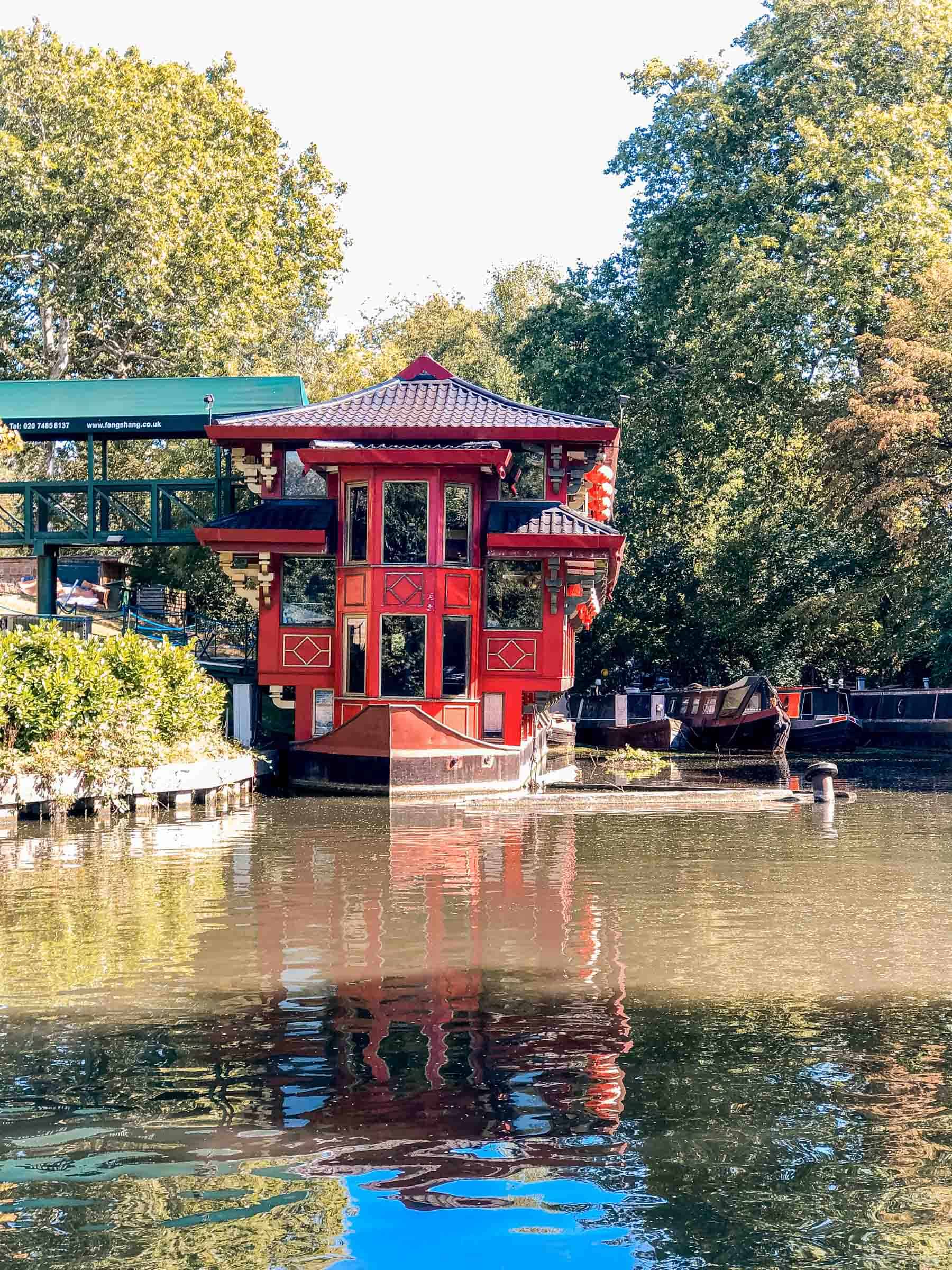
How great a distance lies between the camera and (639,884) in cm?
1670

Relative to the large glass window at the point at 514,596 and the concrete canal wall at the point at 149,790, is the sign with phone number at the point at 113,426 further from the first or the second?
the concrete canal wall at the point at 149,790

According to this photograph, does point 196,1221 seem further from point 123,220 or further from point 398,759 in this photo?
point 123,220

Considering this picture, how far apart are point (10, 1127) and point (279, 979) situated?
3.69 metres

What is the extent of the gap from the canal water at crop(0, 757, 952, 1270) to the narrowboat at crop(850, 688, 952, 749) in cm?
3196

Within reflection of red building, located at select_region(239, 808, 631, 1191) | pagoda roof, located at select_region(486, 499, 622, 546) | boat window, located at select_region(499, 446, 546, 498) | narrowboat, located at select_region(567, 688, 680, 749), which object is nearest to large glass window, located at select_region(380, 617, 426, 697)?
pagoda roof, located at select_region(486, 499, 622, 546)

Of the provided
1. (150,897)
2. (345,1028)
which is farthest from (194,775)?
(345,1028)

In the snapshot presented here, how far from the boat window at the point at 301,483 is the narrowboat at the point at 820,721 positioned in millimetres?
20773

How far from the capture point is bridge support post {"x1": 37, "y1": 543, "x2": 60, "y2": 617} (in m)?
37.4

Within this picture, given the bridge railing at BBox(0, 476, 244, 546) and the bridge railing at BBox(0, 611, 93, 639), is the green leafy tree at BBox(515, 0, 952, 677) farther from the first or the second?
the bridge railing at BBox(0, 611, 93, 639)

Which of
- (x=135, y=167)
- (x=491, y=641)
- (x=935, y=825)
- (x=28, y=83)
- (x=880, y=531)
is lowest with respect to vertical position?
(x=935, y=825)

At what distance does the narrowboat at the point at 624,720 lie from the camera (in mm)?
46844

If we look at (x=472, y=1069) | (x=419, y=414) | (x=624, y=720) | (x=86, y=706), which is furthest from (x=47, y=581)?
(x=472, y=1069)

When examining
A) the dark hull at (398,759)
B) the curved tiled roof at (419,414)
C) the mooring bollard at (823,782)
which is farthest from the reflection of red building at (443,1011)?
the curved tiled roof at (419,414)

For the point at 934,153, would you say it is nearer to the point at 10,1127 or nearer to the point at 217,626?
the point at 217,626
